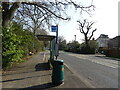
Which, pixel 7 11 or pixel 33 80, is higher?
pixel 7 11

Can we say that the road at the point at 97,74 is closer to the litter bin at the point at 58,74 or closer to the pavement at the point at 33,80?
the pavement at the point at 33,80

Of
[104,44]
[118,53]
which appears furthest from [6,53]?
[104,44]

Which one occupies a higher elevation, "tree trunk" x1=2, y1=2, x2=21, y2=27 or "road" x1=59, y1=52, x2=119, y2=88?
"tree trunk" x1=2, y1=2, x2=21, y2=27

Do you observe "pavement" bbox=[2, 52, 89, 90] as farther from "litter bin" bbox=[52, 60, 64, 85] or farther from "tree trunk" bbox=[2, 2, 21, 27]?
"tree trunk" bbox=[2, 2, 21, 27]

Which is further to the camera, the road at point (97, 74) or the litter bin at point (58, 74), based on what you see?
the road at point (97, 74)

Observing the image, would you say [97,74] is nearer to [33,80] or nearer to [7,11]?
[33,80]


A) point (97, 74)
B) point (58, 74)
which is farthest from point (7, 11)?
point (58, 74)

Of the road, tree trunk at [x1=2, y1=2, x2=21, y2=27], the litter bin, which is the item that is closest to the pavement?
the litter bin

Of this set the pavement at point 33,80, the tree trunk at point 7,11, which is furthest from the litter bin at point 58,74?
the tree trunk at point 7,11

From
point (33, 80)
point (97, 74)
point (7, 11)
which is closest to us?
point (33, 80)

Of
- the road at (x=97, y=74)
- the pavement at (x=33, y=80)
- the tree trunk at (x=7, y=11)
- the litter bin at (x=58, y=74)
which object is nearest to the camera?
the pavement at (x=33, y=80)

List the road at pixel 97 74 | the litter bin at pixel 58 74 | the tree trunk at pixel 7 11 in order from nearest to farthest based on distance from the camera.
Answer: the litter bin at pixel 58 74 < the road at pixel 97 74 < the tree trunk at pixel 7 11

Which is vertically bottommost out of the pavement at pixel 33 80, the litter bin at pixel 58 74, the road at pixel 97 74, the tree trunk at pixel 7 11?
the road at pixel 97 74

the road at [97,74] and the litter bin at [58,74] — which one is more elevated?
the litter bin at [58,74]
